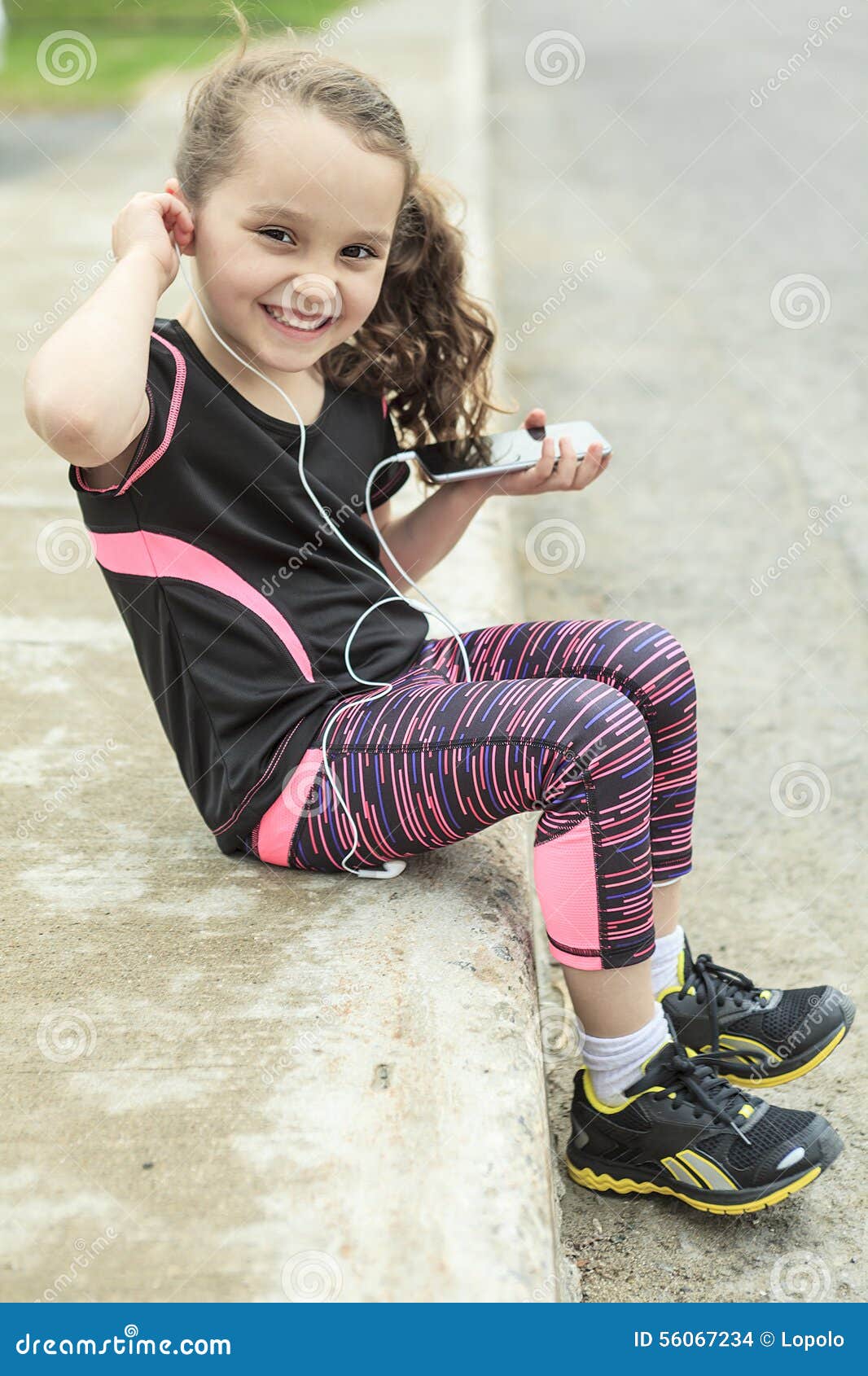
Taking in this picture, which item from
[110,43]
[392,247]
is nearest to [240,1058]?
[392,247]

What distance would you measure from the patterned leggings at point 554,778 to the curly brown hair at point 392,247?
0.50 metres

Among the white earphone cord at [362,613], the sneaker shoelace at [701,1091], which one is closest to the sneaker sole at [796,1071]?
the sneaker shoelace at [701,1091]

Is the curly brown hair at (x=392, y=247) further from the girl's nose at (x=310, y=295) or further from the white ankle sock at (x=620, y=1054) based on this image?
the white ankle sock at (x=620, y=1054)

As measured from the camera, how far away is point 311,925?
1.81 metres

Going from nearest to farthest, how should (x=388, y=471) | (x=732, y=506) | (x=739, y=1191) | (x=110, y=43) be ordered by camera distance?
1. (x=739, y=1191)
2. (x=388, y=471)
3. (x=732, y=506)
4. (x=110, y=43)

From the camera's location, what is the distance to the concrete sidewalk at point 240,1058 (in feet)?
4.30

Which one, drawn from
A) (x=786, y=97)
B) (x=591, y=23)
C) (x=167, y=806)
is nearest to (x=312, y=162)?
(x=167, y=806)

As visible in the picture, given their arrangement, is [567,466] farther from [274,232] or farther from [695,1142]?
[695,1142]

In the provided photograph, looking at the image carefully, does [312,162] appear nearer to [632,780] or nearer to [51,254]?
[632,780]

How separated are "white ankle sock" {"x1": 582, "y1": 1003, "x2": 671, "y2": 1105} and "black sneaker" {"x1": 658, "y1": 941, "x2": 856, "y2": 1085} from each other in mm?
178

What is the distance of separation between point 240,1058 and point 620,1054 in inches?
19.8

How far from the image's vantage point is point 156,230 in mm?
1753

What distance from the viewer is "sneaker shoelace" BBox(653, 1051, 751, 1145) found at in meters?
1.75
